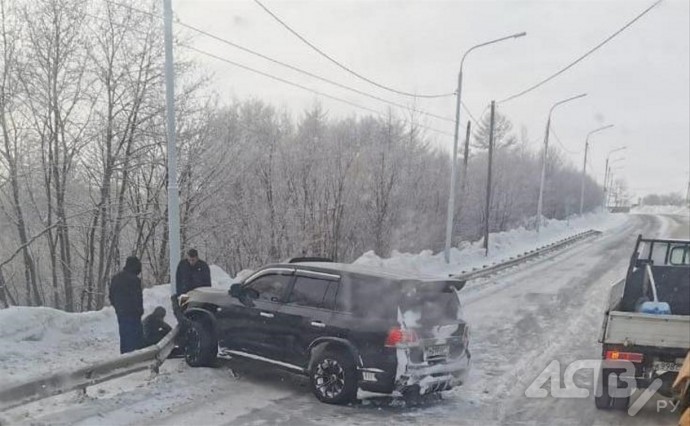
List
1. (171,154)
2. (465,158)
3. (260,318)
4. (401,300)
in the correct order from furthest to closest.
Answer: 1. (465,158)
2. (171,154)
3. (260,318)
4. (401,300)

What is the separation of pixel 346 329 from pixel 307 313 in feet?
2.11

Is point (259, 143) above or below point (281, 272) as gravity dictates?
above

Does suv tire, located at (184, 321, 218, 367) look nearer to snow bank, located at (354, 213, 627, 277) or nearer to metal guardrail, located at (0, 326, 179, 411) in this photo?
metal guardrail, located at (0, 326, 179, 411)

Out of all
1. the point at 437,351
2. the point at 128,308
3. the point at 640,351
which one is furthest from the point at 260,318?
the point at 640,351

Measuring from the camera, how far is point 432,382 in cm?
725

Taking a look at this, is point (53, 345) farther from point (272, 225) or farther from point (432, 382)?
point (272, 225)

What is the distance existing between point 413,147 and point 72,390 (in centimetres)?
4519

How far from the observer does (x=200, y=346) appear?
855 cm

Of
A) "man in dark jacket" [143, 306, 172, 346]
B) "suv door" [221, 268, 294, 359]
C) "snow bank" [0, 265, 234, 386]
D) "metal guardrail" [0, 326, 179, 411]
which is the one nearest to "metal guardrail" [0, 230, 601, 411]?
"metal guardrail" [0, 326, 179, 411]

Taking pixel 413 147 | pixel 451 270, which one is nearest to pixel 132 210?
pixel 451 270

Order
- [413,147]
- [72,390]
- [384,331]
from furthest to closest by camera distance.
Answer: [413,147] < [384,331] < [72,390]

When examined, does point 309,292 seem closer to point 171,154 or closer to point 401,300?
point 401,300

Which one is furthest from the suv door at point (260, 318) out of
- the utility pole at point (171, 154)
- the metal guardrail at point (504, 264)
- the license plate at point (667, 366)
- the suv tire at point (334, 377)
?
the metal guardrail at point (504, 264)

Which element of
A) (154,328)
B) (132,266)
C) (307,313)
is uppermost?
(132,266)
